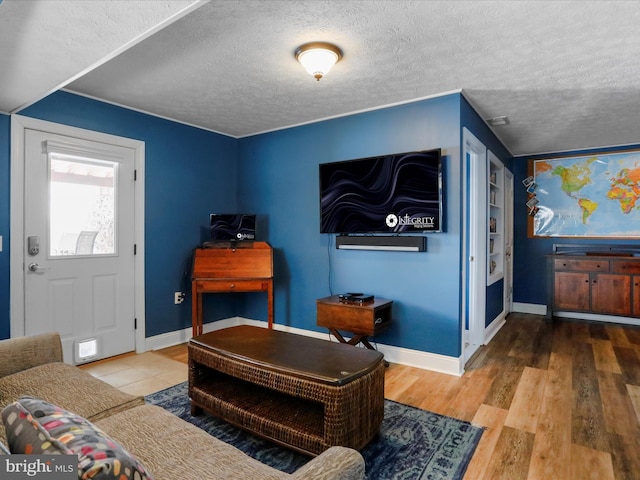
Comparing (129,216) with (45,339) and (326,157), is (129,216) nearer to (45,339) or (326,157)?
(45,339)

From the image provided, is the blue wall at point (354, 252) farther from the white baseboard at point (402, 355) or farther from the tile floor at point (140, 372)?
the tile floor at point (140, 372)

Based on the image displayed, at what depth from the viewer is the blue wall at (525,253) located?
539cm

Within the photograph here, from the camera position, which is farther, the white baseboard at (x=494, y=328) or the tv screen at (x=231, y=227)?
the white baseboard at (x=494, y=328)

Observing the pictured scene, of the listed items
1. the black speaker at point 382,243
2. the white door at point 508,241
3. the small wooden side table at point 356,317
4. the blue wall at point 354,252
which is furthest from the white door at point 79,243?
the white door at point 508,241

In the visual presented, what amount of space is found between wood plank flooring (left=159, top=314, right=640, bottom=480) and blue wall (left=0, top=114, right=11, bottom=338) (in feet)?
4.31

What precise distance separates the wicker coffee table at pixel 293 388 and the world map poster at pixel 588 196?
4.56 metres

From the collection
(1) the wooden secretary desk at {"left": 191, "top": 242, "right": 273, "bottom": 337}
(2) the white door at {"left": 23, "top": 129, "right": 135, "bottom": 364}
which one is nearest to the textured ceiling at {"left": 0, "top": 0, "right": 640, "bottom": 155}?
(2) the white door at {"left": 23, "top": 129, "right": 135, "bottom": 364}

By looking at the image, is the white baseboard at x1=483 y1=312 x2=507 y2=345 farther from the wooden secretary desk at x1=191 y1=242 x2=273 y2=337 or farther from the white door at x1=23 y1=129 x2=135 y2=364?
the white door at x1=23 y1=129 x2=135 y2=364

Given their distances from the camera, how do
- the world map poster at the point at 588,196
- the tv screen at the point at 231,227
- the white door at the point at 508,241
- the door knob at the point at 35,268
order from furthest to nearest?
the white door at the point at 508,241, the world map poster at the point at 588,196, the tv screen at the point at 231,227, the door knob at the point at 35,268

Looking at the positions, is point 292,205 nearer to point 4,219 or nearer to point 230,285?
point 230,285

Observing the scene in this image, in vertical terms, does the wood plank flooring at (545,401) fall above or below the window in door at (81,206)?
below

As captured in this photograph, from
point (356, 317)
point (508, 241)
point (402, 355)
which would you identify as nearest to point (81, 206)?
point (356, 317)

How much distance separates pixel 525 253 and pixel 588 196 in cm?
111

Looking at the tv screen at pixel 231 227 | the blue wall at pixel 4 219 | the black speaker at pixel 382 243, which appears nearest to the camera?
the blue wall at pixel 4 219
